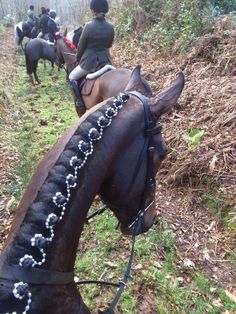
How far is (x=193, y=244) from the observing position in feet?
14.6

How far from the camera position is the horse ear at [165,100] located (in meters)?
1.92

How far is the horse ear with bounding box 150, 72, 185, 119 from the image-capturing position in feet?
6.29

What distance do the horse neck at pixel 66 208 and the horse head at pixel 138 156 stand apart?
0.10 meters

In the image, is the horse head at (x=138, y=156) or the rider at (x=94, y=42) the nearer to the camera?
the horse head at (x=138, y=156)

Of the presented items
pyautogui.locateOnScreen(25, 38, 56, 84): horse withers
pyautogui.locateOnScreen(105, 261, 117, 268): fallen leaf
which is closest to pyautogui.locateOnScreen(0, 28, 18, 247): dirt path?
pyautogui.locateOnScreen(25, 38, 56, 84): horse withers

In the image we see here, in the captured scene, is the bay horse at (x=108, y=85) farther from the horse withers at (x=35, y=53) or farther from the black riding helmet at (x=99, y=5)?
the horse withers at (x=35, y=53)

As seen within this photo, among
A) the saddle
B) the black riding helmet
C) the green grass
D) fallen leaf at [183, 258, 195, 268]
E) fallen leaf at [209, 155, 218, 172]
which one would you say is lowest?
the green grass

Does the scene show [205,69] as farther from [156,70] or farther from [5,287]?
[5,287]

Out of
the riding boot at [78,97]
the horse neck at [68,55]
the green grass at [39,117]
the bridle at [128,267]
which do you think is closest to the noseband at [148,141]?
the bridle at [128,267]

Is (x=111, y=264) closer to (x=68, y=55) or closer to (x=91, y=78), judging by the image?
(x=91, y=78)

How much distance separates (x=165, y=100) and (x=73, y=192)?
794 mm

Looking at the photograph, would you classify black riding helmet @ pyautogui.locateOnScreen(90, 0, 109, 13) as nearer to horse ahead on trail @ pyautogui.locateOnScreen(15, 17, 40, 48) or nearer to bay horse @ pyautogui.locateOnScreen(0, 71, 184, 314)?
bay horse @ pyautogui.locateOnScreen(0, 71, 184, 314)

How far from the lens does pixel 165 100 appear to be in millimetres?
1953

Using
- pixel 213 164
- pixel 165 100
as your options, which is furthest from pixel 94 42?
pixel 165 100
